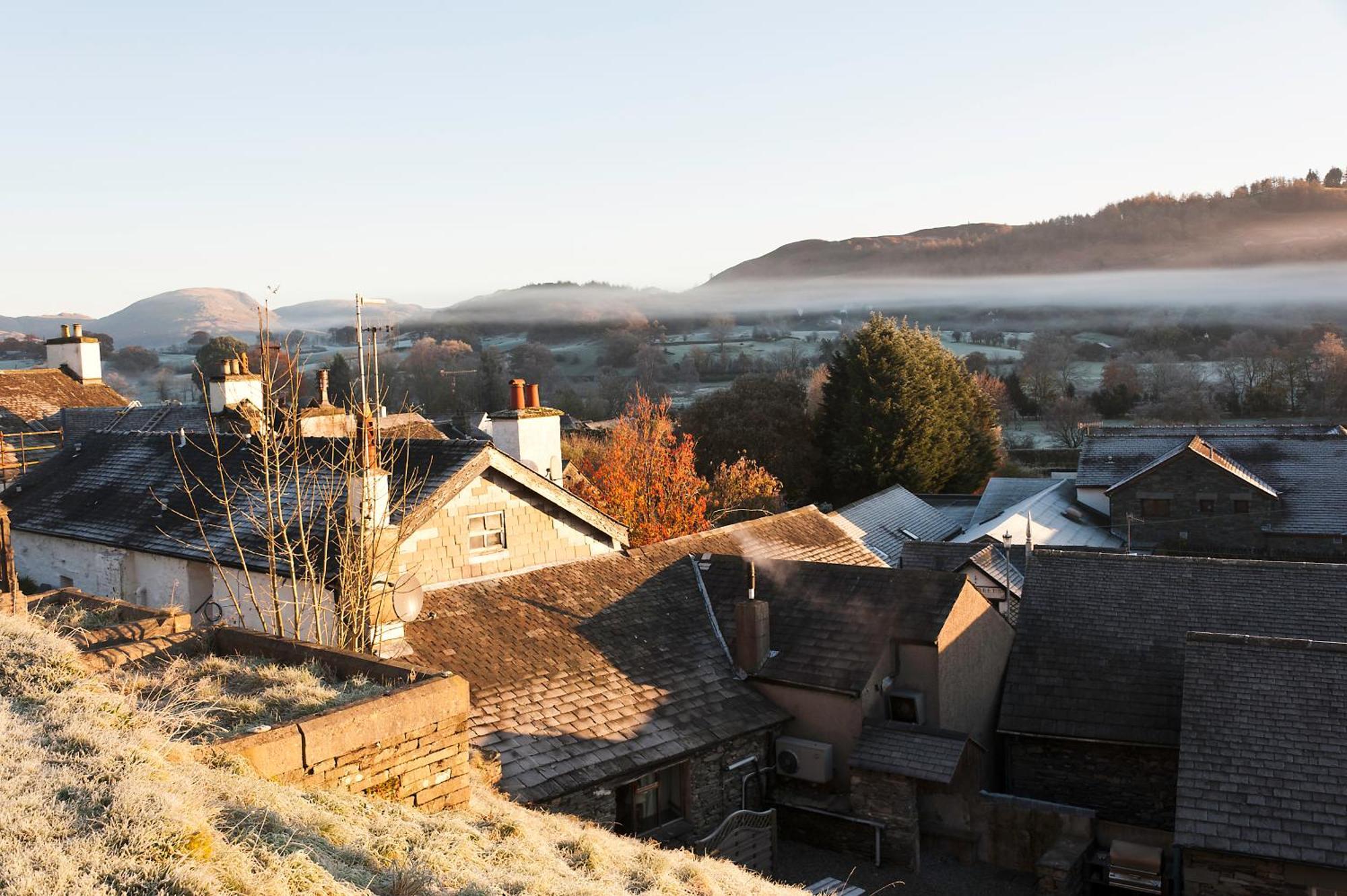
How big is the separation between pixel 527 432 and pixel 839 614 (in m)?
7.80

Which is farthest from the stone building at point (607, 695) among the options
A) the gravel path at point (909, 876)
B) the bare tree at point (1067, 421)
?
the bare tree at point (1067, 421)

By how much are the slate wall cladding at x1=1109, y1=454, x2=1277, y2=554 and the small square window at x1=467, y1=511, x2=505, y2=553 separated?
28467 mm

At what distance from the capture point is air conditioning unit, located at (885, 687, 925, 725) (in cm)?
1666

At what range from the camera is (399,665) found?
9.46m

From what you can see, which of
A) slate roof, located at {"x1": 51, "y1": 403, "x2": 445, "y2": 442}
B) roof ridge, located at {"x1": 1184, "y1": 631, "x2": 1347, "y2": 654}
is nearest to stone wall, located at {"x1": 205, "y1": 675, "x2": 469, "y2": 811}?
roof ridge, located at {"x1": 1184, "y1": 631, "x2": 1347, "y2": 654}

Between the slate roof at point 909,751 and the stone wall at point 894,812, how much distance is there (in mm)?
186

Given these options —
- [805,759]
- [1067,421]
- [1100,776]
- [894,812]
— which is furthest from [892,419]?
[894,812]

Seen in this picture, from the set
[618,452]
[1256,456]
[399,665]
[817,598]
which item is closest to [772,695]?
[817,598]

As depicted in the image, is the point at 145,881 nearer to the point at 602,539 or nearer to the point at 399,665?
the point at 399,665

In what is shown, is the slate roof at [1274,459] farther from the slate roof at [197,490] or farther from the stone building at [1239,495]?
the slate roof at [197,490]

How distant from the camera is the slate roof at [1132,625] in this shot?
17.4 metres

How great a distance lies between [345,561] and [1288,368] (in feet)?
240

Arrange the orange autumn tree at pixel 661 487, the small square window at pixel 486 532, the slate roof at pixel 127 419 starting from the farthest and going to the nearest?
the orange autumn tree at pixel 661 487, the slate roof at pixel 127 419, the small square window at pixel 486 532

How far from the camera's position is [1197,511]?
38.2 meters
